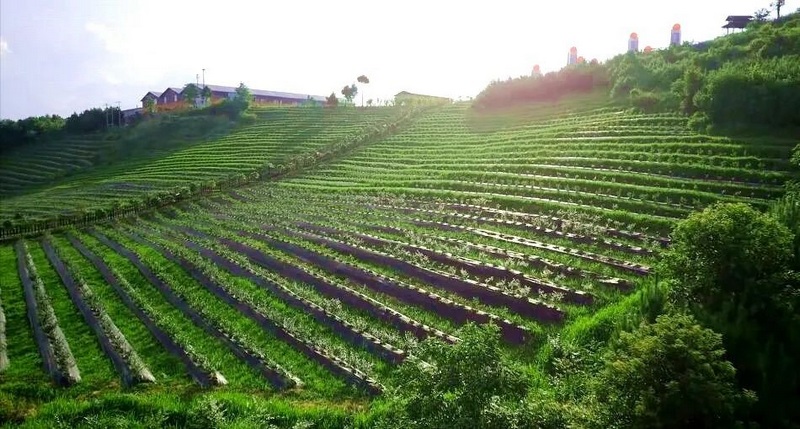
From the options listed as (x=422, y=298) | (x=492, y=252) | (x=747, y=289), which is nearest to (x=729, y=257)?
(x=747, y=289)

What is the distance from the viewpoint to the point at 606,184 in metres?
28.6

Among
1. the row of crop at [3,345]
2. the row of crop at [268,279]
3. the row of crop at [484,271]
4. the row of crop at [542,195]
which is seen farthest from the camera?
the row of crop at [542,195]

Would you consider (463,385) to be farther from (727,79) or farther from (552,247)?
(727,79)

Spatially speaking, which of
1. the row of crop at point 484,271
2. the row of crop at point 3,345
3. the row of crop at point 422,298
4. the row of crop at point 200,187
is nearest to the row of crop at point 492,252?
the row of crop at point 484,271

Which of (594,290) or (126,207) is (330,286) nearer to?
(594,290)

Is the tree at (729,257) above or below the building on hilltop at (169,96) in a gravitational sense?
below

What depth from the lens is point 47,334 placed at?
19.2 m

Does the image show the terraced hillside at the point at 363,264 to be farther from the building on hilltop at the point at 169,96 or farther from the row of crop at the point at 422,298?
the building on hilltop at the point at 169,96

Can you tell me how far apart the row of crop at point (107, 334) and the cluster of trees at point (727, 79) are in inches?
1302

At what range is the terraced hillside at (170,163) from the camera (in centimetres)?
4897

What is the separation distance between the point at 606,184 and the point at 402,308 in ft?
51.3

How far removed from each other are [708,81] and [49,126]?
97208mm

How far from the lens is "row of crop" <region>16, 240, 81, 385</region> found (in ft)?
52.7

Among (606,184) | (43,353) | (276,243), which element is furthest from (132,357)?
(606,184)
